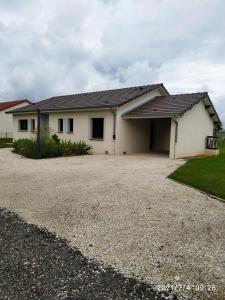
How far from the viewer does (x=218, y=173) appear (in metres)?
10.1

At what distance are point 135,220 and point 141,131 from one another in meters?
13.6

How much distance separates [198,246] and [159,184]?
13.2 ft

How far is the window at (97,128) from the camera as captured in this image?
17.3 m

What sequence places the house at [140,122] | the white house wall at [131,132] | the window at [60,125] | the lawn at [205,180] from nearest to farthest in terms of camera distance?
1. the lawn at [205,180]
2. the house at [140,122]
3. the white house wall at [131,132]
4. the window at [60,125]

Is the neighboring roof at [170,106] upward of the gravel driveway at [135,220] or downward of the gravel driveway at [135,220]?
upward

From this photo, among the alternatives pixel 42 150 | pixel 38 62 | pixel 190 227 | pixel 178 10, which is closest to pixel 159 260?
pixel 190 227

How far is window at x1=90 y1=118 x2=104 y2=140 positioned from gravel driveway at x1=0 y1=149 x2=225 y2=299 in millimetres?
8434

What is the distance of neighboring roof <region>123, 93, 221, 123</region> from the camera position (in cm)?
1502

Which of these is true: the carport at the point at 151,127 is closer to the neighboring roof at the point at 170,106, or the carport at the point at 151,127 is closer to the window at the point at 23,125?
the neighboring roof at the point at 170,106

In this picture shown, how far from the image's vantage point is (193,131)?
16891 millimetres

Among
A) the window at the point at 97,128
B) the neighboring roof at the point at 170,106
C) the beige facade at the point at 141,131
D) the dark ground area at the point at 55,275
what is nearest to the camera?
the dark ground area at the point at 55,275

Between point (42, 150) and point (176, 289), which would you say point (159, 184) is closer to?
point (176, 289)
